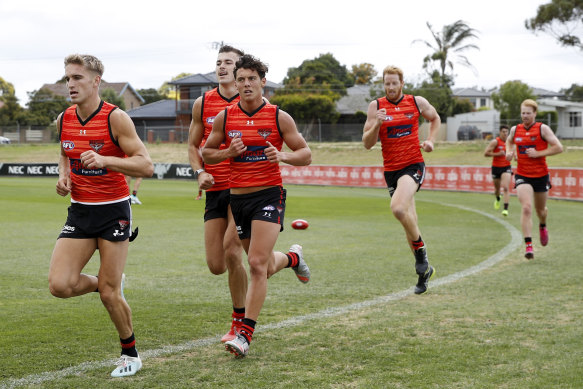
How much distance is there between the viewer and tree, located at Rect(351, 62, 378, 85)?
8900 centimetres

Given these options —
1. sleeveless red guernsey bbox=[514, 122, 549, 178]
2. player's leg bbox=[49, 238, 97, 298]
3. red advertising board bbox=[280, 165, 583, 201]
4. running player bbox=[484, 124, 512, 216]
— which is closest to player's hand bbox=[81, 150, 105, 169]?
player's leg bbox=[49, 238, 97, 298]

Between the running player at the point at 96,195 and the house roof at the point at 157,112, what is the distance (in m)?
67.9

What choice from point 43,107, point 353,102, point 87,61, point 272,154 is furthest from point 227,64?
point 43,107

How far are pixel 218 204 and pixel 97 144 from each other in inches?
60.8

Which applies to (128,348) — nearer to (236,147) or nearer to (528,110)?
(236,147)

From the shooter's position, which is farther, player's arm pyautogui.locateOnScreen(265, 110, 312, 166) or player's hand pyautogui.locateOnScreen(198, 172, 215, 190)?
player's hand pyautogui.locateOnScreen(198, 172, 215, 190)

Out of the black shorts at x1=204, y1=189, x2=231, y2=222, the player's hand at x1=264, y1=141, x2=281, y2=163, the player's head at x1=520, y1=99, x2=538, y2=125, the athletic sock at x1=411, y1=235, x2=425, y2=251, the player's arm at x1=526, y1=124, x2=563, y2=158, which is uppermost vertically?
the player's head at x1=520, y1=99, x2=538, y2=125

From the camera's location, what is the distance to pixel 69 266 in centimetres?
513

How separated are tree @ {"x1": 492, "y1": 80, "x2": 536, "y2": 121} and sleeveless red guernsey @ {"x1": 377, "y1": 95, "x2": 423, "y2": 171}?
5061 centimetres

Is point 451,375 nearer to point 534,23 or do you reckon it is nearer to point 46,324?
point 46,324

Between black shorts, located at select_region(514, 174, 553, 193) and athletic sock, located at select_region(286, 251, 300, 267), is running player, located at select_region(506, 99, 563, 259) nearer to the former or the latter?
black shorts, located at select_region(514, 174, 553, 193)

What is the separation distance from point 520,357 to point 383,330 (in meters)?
1.33

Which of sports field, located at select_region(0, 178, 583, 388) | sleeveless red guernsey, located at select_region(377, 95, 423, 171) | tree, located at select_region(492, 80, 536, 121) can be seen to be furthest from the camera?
tree, located at select_region(492, 80, 536, 121)

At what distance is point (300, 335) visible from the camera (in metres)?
6.27
